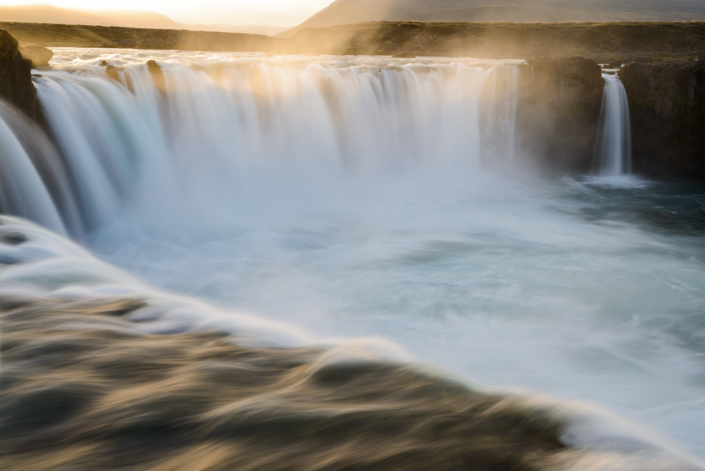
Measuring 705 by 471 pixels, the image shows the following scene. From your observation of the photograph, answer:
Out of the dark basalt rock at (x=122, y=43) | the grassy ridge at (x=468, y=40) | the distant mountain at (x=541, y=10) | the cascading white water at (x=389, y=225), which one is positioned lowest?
the cascading white water at (x=389, y=225)

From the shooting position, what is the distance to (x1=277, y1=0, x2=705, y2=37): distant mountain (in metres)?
114

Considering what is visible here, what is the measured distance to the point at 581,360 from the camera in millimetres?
5180

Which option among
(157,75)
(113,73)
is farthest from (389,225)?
(113,73)

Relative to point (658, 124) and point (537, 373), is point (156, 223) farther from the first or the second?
point (658, 124)

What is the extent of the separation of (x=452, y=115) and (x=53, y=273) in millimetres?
14200

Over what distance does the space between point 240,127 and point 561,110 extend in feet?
33.2

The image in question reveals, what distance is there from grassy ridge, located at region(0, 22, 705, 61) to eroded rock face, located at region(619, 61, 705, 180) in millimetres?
24430

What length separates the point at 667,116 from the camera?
15125 mm

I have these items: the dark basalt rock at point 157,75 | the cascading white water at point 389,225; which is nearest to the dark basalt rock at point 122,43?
the cascading white water at point 389,225

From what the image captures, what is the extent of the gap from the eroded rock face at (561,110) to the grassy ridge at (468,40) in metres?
23.4

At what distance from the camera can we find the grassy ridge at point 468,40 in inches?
1492

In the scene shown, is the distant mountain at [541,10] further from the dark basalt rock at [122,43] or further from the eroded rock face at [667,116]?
the eroded rock face at [667,116]

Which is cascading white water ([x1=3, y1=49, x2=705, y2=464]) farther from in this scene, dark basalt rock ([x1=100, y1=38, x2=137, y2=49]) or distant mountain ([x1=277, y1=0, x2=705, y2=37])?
distant mountain ([x1=277, y1=0, x2=705, y2=37])

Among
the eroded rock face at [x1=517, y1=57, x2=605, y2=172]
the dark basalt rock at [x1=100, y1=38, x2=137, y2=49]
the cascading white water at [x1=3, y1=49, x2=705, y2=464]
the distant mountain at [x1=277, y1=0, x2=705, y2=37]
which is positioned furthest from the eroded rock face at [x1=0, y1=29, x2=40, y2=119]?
the distant mountain at [x1=277, y1=0, x2=705, y2=37]
